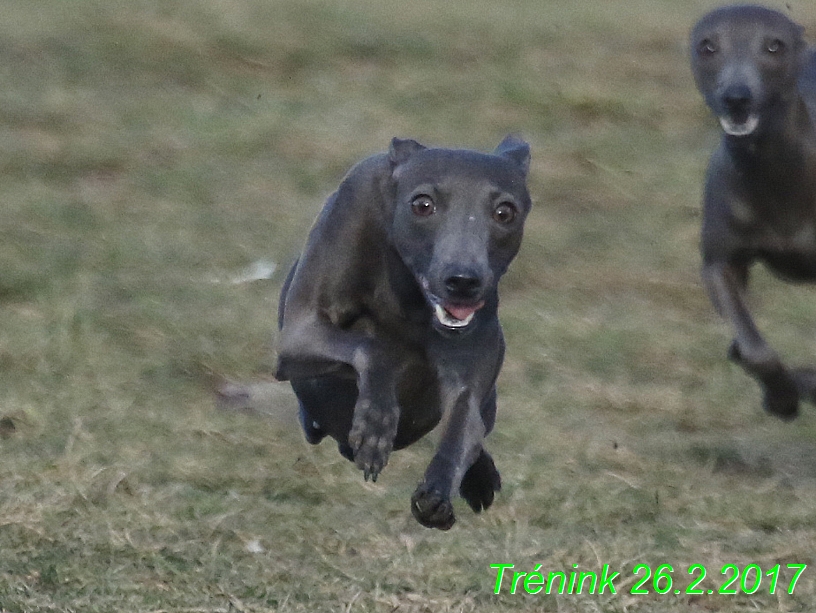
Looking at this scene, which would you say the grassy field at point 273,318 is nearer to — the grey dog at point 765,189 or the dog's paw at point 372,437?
the grey dog at point 765,189

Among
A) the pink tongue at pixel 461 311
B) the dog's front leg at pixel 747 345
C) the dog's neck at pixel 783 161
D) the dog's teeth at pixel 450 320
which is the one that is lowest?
the dog's front leg at pixel 747 345

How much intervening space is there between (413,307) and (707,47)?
1.61 m

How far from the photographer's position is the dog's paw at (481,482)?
476cm

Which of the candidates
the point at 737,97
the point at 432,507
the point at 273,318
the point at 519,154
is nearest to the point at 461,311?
the point at 432,507

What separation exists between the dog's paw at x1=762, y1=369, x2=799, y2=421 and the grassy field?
1.75 feet

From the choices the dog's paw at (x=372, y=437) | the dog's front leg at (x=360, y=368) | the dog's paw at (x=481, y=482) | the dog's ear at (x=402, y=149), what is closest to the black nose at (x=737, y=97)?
the dog's ear at (x=402, y=149)

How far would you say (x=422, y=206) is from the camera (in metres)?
4.32

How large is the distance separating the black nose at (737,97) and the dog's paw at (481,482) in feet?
4.73

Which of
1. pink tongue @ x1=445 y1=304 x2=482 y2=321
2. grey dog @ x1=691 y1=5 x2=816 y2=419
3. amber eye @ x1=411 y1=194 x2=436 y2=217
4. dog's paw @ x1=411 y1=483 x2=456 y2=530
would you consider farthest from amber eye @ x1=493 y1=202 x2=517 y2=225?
grey dog @ x1=691 y1=5 x2=816 y2=419

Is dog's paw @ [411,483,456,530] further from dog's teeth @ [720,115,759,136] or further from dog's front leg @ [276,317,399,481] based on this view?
dog's teeth @ [720,115,759,136]

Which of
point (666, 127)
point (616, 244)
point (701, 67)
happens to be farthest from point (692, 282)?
point (701, 67)

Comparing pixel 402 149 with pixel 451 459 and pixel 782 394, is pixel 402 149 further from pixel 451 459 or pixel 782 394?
pixel 782 394

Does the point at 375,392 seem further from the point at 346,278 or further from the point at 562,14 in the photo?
the point at 562,14

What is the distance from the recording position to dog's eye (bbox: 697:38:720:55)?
5598 millimetres
